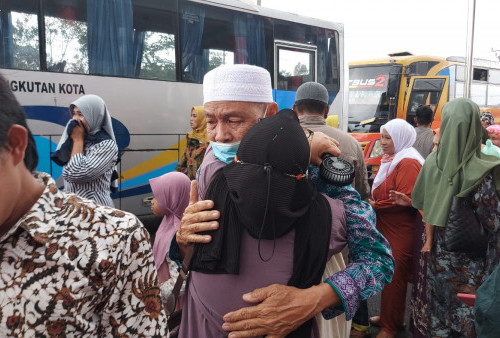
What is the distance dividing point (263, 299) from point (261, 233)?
0.68 feet

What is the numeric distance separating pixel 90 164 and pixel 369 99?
39.8ft

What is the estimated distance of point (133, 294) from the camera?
1208mm

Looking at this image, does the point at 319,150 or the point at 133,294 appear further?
the point at 319,150

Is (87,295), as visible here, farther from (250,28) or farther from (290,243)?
(250,28)

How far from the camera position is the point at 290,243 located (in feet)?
4.64

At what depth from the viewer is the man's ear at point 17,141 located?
3.29 ft

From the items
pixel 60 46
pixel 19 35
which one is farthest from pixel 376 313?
pixel 19 35

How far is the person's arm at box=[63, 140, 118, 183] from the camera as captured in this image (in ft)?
10.8

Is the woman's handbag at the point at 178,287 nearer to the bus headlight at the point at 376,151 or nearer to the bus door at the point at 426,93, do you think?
the bus headlight at the point at 376,151

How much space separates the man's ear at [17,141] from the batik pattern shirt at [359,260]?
0.93 meters

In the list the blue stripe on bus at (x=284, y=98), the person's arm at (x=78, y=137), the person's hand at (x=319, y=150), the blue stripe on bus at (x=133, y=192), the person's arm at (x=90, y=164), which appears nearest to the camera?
the person's hand at (x=319, y=150)

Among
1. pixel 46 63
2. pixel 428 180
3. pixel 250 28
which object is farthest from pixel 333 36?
pixel 428 180

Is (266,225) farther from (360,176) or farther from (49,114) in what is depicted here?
(49,114)

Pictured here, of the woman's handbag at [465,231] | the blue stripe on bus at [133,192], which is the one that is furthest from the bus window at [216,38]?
the woman's handbag at [465,231]
